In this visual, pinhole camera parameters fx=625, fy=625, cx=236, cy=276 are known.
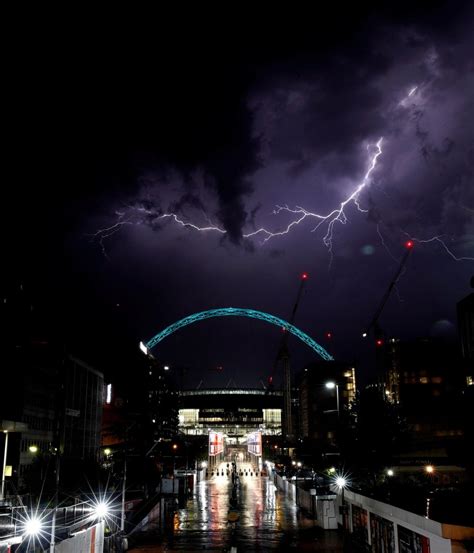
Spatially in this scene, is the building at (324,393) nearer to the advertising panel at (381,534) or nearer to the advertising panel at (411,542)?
the advertising panel at (381,534)

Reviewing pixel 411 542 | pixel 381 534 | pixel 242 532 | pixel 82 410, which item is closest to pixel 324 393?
pixel 82 410

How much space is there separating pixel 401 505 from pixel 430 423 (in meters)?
117

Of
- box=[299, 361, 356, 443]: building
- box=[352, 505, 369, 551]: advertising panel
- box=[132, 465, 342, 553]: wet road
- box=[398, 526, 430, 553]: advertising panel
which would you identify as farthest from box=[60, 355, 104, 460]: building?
box=[299, 361, 356, 443]: building

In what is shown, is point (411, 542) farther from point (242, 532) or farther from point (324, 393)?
point (324, 393)

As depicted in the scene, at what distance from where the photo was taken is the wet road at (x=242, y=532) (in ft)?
100

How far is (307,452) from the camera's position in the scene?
409 feet

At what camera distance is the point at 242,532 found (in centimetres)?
3491

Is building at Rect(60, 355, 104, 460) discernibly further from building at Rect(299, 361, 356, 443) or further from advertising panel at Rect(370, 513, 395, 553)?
building at Rect(299, 361, 356, 443)

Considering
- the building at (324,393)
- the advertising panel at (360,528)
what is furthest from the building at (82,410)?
the building at (324,393)

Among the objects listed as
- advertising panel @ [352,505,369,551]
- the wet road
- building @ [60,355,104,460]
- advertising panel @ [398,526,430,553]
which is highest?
building @ [60,355,104,460]

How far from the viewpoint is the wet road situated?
30.5 metres

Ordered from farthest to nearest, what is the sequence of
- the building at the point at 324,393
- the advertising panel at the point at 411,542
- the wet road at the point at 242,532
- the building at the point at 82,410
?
the building at the point at 324,393, the building at the point at 82,410, the wet road at the point at 242,532, the advertising panel at the point at 411,542

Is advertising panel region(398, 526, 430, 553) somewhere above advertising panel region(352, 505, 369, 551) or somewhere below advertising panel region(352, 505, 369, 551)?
above

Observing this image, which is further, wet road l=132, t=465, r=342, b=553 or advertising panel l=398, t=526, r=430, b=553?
wet road l=132, t=465, r=342, b=553
